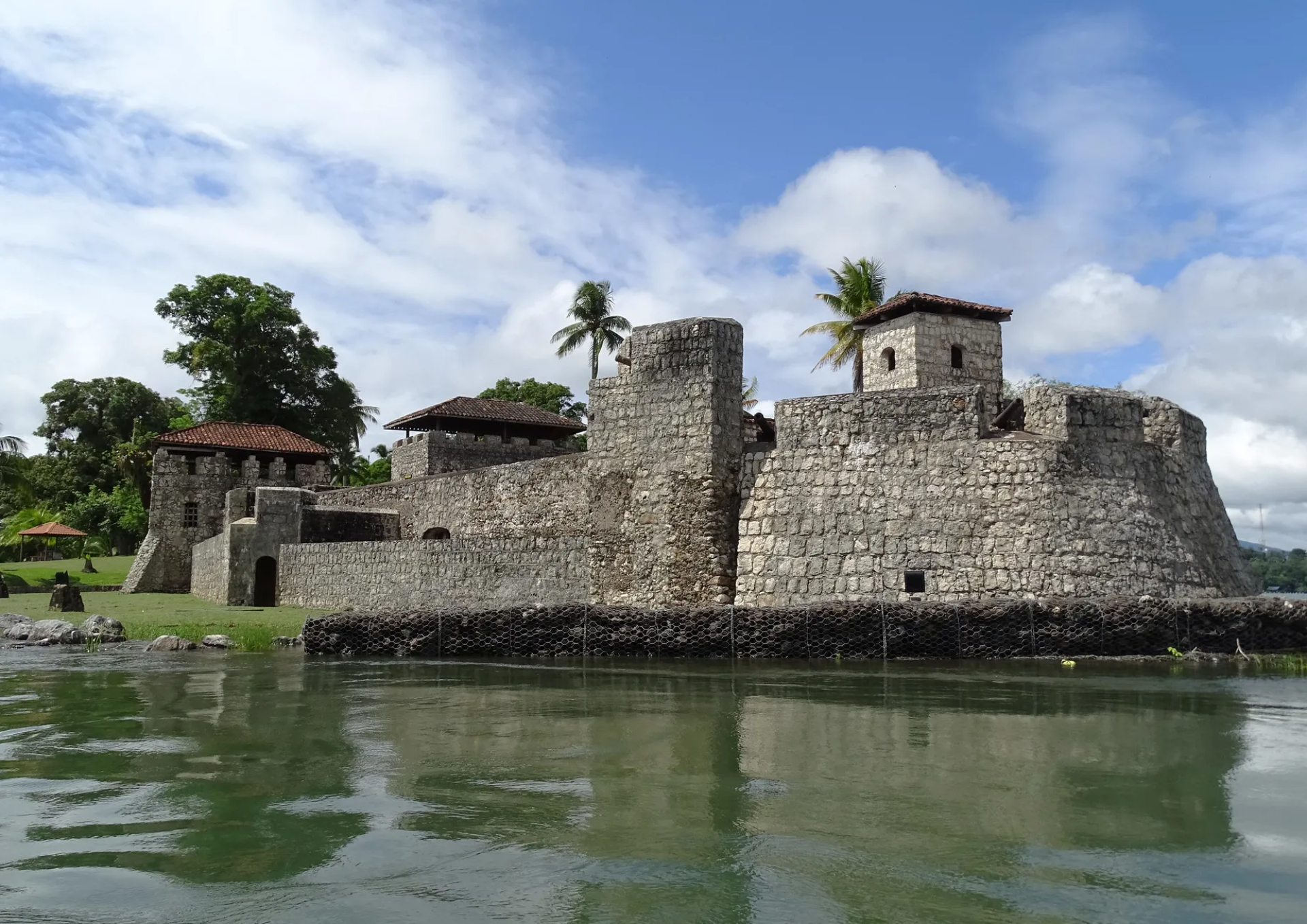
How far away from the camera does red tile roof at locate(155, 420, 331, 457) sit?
108 ft

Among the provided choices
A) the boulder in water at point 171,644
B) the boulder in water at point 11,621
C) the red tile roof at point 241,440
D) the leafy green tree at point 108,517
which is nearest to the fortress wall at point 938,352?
the boulder in water at point 171,644

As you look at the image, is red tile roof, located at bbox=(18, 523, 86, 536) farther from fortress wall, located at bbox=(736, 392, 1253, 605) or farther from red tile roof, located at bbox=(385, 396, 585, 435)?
fortress wall, located at bbox=(736, 392, 1253, 605)

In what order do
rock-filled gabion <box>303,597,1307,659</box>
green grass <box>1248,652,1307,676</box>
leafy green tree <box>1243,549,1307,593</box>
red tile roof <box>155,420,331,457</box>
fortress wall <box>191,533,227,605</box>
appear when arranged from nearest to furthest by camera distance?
green grass <box>1248,652,1307,676</box> → rock-filled gabion <box>303,597,1307,659</box> → fortress wall <box>191,533,227,605</box> → red tile roof <box>155,420,331,457</box> → leafy green tree <box>1243,549,1307,593</box>

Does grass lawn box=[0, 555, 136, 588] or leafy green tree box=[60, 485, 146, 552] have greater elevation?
leafy green tree box=[60, 485, 146, 552]

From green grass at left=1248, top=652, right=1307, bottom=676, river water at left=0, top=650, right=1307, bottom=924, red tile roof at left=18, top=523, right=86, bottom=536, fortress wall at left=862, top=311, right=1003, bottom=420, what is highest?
fortress wall at left=862, top=311, right=1003, bottom=420

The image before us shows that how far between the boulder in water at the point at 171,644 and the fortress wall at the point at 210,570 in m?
8.58

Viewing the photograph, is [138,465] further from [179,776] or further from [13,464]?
[179,776]

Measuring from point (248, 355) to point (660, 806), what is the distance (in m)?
41.5

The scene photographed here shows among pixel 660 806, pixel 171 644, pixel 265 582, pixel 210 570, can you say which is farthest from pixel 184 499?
pixel 660 806

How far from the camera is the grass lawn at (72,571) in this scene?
32625mm

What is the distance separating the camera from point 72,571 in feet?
117

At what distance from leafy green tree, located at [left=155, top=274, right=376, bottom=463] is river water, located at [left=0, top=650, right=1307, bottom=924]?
115 ft

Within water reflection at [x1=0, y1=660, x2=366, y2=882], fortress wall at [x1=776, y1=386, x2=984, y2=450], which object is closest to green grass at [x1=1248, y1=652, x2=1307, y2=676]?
fortress wall at [x1=776, y1=386, x2=984, y2=450]

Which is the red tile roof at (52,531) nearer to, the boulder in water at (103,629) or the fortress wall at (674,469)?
the boulder in water at (103,629)
